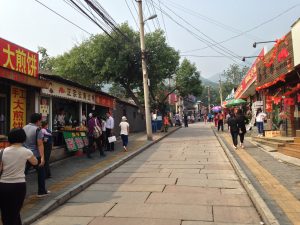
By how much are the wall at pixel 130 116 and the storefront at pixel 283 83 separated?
9.96 metres

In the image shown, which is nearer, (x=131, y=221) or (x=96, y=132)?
(x=131, y=221)

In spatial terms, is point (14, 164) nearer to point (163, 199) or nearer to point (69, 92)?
point (163, 199)

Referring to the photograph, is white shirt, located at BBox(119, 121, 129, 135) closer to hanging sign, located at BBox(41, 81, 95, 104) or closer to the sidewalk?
hanging sign, located at BBox(41, 81, 95, 104)

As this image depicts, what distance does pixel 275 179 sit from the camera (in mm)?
10336

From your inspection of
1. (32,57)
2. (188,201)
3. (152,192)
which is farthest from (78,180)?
(32,57)

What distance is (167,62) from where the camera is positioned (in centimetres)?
3184

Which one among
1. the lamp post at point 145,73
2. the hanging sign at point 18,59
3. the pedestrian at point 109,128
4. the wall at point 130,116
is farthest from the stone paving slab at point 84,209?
the wall at point 130,116

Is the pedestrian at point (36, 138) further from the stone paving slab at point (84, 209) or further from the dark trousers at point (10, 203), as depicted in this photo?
the dark trousers at point (10, 203)

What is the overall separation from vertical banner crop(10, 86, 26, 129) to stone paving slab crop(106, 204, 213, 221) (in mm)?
5733

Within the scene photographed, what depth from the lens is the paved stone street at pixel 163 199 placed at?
695 cm

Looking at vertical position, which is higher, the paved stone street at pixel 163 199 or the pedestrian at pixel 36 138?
the pedestrian at pixel 36 138

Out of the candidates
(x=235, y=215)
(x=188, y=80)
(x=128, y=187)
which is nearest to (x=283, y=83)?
(x=128, y=187)

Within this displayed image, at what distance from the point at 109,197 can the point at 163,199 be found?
4.12ft

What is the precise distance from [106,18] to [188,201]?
351 inches
